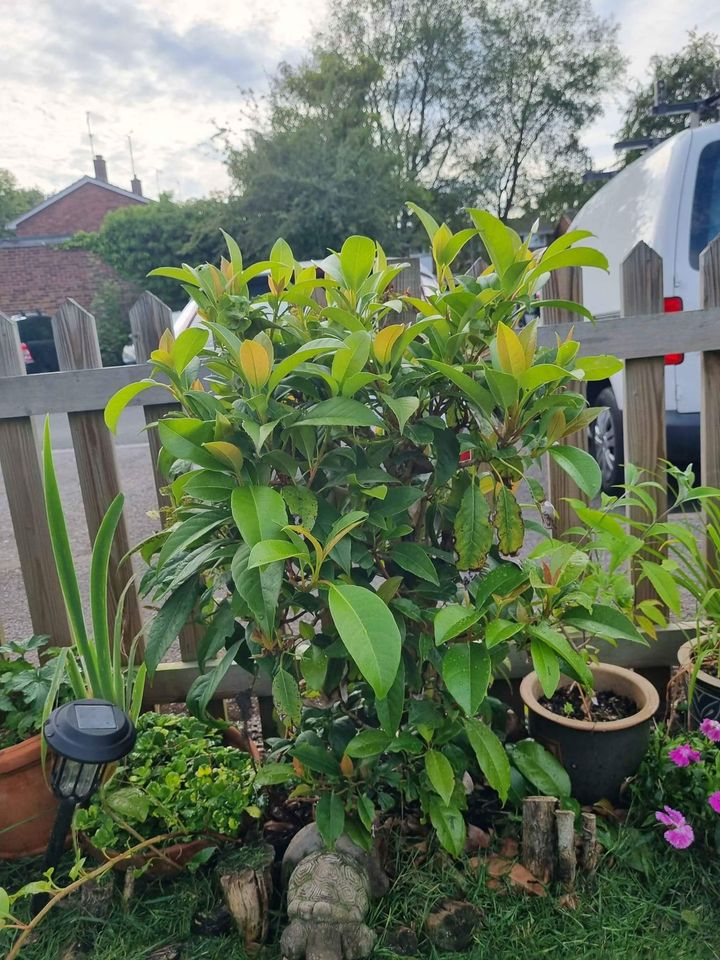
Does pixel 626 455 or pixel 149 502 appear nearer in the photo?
pixel 626 455

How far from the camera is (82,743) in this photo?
137 cm

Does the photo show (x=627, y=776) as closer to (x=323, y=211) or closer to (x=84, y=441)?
(x=84, y=441)

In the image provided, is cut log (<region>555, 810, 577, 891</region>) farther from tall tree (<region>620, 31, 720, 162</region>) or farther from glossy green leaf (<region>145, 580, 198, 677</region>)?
tall tree (<region>620, 31, 720, 162</region>)

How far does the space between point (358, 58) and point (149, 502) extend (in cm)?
2163

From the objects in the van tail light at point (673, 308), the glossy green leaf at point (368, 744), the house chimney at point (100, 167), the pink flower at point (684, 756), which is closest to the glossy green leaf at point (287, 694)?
the glossy green leaf at point (368, 744)

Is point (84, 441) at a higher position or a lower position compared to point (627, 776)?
higher

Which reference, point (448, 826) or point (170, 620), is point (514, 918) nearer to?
point (448, 826)

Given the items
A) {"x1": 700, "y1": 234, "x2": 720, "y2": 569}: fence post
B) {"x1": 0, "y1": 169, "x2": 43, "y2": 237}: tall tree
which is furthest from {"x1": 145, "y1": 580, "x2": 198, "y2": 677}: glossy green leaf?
{"x1": 0, "y1": 169, "x2": 43, "y2": 237}: tall tree

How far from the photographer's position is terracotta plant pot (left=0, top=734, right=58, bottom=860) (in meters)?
1.78

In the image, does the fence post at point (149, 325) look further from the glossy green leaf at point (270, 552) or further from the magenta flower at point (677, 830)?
the magenta flower at point (677, 830)

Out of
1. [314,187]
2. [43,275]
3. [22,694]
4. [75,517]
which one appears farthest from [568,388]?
[43,275]

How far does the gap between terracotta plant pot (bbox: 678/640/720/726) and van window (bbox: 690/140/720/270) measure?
8.19 feet

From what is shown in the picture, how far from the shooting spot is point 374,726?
165 centimetres

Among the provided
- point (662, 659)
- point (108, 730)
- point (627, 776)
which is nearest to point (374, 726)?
point (108, 730)
